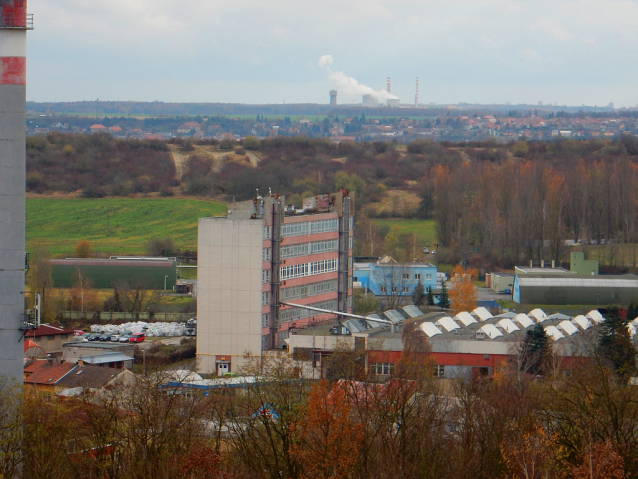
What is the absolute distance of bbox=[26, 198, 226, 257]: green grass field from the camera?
55.9 metres

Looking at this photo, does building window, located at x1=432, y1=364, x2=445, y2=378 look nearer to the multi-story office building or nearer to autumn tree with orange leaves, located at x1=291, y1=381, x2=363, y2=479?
the multi-story office building

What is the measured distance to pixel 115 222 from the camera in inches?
2493

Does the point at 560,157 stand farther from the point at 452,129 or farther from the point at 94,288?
the point at 452,129

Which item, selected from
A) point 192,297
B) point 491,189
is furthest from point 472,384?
point 491,189

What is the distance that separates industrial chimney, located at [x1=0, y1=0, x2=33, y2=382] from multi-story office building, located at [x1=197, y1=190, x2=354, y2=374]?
11.8 metres

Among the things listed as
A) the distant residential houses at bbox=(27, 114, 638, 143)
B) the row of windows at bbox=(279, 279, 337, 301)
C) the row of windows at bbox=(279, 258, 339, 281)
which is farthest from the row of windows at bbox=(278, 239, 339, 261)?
the distant residential houses at bbox=(27, 114, 638, 143)

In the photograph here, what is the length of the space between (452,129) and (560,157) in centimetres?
10586

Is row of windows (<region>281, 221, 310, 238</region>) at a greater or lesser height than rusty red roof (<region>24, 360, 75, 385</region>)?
greater

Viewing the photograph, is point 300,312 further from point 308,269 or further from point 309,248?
point 309,248

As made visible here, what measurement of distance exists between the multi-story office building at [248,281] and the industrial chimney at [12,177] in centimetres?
1183

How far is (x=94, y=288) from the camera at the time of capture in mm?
42844

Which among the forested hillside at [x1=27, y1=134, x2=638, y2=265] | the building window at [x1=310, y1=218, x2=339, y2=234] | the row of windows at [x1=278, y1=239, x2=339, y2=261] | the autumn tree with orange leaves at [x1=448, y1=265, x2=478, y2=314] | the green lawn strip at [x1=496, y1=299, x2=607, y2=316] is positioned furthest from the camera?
the forested hillside at [x1=27, y1=134, x2=638, y2=265]

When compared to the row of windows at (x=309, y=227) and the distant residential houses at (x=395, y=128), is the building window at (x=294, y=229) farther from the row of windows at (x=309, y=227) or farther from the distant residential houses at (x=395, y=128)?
the distant residential houses at (x=395, y=128)

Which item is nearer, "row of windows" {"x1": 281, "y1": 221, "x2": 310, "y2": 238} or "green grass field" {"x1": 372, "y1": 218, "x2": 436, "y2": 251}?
"row of windows" {"x1": 281, "y1": 221, "x2": 310, "y2": 238}
